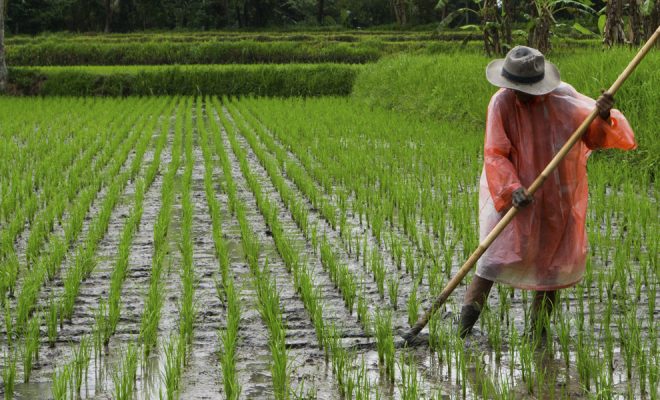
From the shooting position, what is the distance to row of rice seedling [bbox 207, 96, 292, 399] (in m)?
3.13

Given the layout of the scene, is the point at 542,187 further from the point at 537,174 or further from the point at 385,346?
the point at 385,346

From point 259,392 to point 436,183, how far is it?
14.7 feet

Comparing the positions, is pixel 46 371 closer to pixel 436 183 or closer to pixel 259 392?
pixel 259 392

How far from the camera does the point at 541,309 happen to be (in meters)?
3.54

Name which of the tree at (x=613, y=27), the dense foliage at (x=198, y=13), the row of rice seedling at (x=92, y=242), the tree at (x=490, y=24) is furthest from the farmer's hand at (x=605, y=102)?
the dense foliage at (x=198, y=13)

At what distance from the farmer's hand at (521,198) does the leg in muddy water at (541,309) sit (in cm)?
45

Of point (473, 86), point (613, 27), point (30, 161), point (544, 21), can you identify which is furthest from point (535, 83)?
point (544, 21)

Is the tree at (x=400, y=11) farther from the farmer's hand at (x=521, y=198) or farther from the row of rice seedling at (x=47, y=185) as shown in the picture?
the farmer's hand at (x=521, y=198)

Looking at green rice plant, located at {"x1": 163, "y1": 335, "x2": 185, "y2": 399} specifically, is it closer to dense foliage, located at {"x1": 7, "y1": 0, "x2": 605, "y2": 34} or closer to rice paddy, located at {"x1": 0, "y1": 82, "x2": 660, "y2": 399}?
rice paddy, located at {"x1": 0, "y1": 82, "x2": 660, "y2": 399}

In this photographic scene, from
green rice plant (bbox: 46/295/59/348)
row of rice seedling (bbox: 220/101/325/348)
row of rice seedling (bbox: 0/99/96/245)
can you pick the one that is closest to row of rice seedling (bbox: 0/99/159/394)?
green rice plant (bbox: 46/295/59/348)

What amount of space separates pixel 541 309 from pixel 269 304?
42.9 inches

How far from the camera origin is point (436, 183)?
24.4 ft

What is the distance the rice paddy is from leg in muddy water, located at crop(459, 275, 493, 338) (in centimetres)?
8

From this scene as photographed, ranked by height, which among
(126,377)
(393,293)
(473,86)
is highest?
(473,86)
